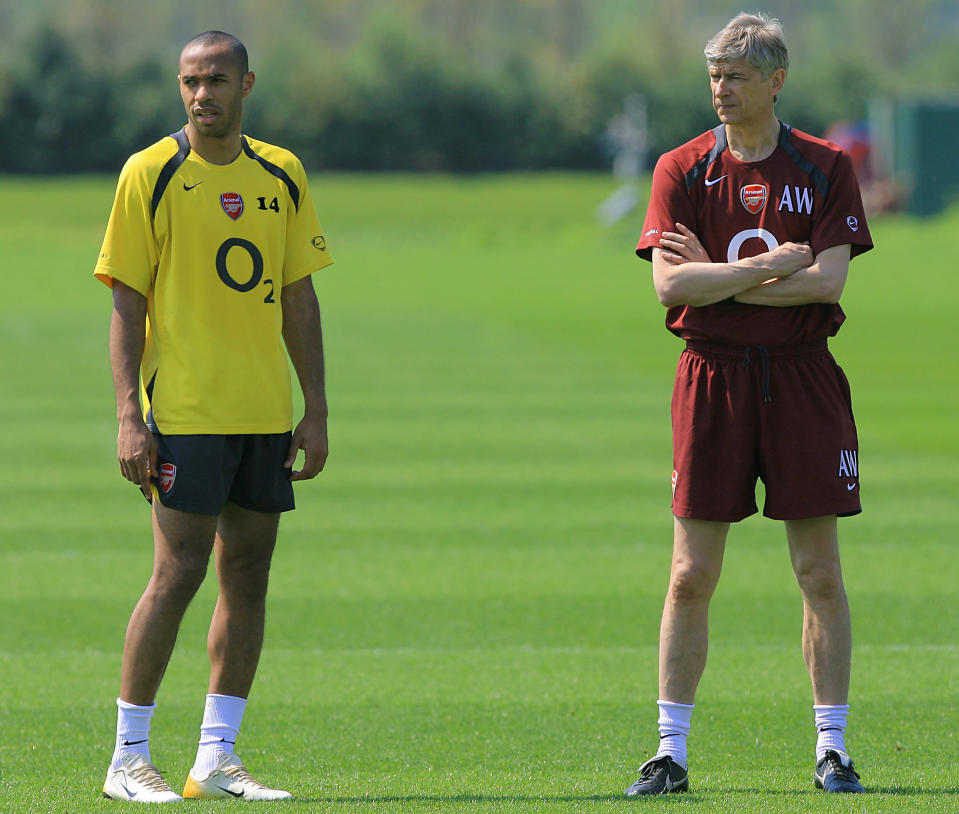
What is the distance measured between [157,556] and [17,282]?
118 ft

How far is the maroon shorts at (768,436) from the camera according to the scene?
4.79 metres

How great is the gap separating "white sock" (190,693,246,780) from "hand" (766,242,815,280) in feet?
6.61

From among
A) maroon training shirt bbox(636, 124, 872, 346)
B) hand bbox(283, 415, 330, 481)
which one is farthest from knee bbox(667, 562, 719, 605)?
hand bbox(283, 415, 330, 481)

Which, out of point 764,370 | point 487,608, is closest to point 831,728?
point 764,370

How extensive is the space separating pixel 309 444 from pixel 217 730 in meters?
0.88

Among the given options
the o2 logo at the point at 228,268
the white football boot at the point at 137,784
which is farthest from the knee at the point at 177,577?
the o2 logo at the point at 228,268

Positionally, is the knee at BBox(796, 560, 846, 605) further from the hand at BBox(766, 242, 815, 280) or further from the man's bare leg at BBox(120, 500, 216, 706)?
the man's bare leg at BBox(120, 500, 216, 706)

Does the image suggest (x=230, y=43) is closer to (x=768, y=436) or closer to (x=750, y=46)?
(x=750, y=46)

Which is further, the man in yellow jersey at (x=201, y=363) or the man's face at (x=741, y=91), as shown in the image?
the man's face at (x=741, y=91)

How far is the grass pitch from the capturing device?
5.14 meters

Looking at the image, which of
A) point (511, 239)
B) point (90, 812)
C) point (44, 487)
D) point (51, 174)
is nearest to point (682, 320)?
point (90, 812)

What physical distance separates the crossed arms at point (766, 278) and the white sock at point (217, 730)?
1745 mm

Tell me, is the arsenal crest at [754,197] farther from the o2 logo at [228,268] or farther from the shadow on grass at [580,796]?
the shadow on grass at [580,796]

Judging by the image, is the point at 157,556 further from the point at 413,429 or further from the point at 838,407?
the point at 413,429
